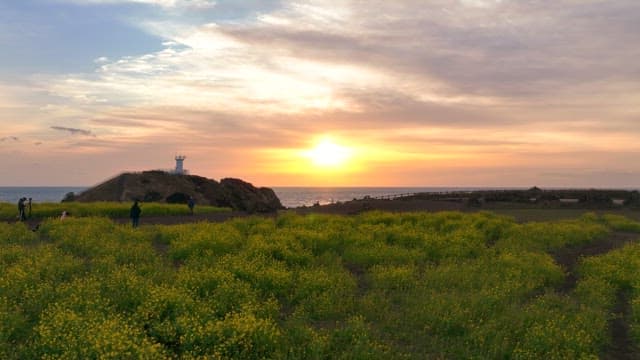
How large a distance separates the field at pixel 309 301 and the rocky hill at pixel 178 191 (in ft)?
104

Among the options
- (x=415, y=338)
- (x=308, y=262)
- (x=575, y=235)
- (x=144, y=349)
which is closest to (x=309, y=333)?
(x=415, y=338)

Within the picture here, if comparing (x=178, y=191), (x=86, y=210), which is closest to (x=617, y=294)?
(x=86, y=210)

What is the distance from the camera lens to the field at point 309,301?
10.6m

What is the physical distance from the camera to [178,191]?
5672 centimetres

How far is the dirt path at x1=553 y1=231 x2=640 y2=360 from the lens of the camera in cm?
1166

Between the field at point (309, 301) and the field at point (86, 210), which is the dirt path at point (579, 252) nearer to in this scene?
the field at point (309, 301)

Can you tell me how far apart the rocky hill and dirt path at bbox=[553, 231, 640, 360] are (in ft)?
117

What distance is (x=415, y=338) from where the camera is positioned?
38.6 ft

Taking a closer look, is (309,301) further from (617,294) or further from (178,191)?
(178,191)

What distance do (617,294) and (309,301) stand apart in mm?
10581

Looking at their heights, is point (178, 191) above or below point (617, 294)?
above

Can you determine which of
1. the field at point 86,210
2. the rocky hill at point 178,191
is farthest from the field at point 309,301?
the rocky hill at point 178,191

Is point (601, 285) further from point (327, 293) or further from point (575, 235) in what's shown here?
point (575, 235)

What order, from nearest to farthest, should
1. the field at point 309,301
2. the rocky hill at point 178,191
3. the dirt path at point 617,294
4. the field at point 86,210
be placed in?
the field at point 309,301 < the dirt path at point 617,294 < the field at point 86,210 < the rocky hill at point 178,191
